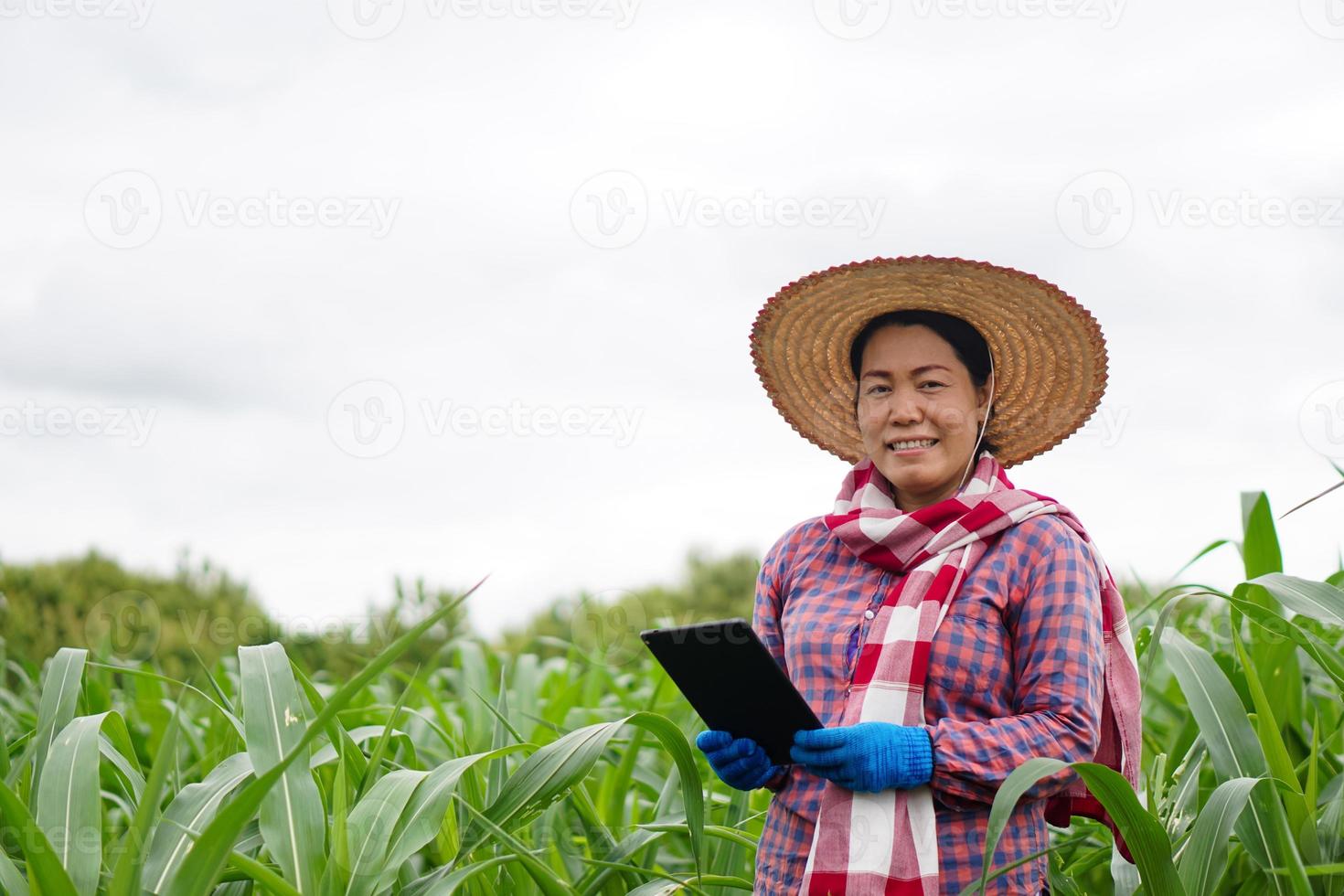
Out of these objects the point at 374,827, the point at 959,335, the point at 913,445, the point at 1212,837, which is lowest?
the point at 1212,837

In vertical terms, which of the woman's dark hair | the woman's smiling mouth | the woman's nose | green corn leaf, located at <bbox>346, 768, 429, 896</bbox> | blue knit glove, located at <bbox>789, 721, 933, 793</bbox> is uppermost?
A: the woman's dark hair

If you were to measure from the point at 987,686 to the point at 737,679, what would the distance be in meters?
0.35

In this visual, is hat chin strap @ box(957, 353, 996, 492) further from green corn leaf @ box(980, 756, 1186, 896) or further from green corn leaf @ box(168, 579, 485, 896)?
green corn leaf @ box(168, 579, 485, 896)

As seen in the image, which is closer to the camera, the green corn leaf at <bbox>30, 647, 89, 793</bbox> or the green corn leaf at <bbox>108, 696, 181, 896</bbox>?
the green corn leaf at <bbox>108, 696, 181, 896</bbox>

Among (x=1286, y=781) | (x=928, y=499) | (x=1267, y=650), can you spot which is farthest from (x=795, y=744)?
(x=1267, y=650)

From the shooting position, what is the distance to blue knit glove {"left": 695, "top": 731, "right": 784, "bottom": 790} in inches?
69.8

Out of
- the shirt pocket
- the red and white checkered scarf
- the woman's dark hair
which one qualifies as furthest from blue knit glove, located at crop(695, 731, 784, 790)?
the woman's dark hair

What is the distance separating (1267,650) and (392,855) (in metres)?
1.67

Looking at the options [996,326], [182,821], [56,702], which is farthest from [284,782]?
[996,326]

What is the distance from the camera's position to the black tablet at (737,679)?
1572mm

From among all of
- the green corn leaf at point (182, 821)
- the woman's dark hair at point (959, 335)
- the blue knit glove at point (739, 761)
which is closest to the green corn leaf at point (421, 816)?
the green corn leaf at point (182, 821)

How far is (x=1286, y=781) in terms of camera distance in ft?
5.96

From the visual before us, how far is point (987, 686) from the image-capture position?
1.69 metres

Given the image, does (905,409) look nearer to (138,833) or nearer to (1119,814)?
(1119,814)
